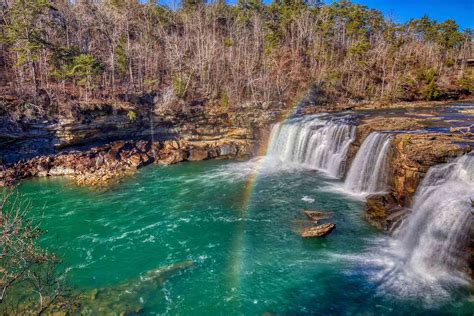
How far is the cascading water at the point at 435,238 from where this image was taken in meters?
11.6

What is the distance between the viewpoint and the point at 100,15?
44.9 metres

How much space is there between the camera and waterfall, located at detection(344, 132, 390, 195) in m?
19.1

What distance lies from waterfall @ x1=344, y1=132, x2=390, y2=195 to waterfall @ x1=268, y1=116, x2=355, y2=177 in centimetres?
198

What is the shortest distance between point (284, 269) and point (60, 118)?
23.6 metres

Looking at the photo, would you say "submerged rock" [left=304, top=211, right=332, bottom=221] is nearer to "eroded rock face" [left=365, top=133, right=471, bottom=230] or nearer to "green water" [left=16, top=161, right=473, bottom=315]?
"green water" [left=16, top=161, right=473, bottom=315]

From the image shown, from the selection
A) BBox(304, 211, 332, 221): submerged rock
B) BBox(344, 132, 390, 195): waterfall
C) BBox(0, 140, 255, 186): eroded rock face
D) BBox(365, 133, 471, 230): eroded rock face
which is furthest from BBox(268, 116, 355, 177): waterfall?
BBox(304, 211, 332, 221): submerged rock

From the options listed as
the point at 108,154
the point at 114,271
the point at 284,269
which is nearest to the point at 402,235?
the point at 284,269

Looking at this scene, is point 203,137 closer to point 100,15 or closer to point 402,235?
point 402,235

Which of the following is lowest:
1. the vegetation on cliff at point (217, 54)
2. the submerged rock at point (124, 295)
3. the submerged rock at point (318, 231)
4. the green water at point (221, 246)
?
the submerged rock at point (124, 295)

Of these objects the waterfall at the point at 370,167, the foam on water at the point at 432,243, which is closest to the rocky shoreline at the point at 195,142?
the waterfall at the point at 370,167

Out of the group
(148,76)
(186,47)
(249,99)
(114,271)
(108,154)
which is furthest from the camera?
(186,47)

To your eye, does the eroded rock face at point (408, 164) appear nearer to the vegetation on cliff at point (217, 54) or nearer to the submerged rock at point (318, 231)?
the submerged rock at point (318, 231)

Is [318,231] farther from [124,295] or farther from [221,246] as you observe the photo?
[124,295]

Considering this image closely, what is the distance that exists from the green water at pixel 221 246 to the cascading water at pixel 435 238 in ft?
2.34
